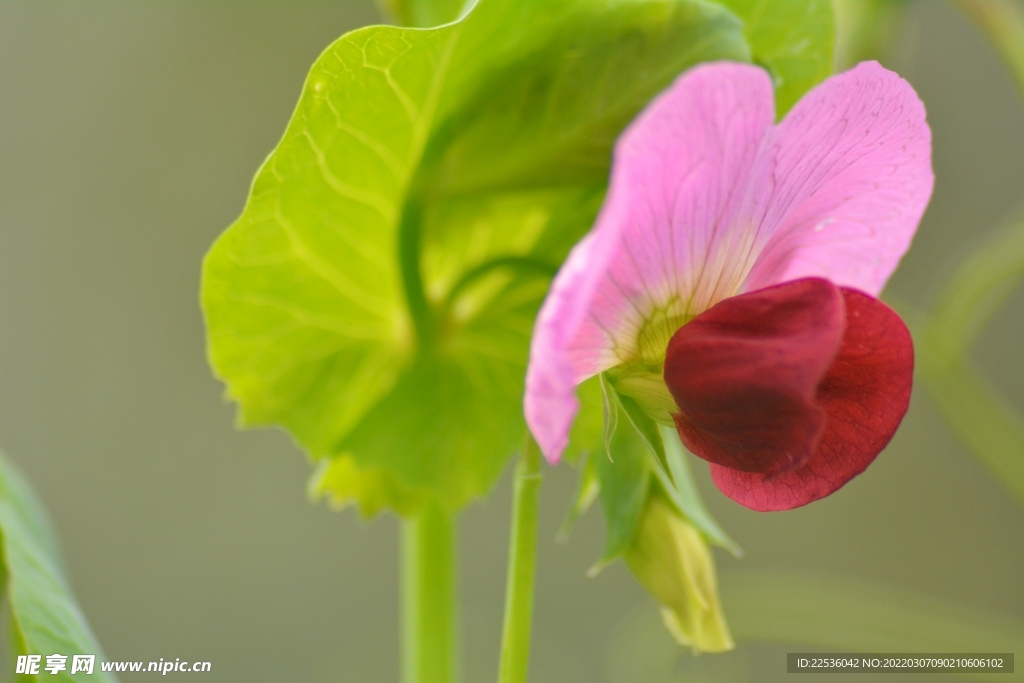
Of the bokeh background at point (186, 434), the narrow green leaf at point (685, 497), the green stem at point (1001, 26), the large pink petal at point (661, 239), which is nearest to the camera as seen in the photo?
the large pink petal at point (661, 239)

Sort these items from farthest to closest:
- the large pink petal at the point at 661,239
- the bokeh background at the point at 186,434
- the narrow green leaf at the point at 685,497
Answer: the bokeh background at the point at 186,434 → the narrow green leaf at the point at 685,497 → the large pink petal at the point at 661,239

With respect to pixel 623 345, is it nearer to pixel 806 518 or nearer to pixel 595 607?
pixel 595 607

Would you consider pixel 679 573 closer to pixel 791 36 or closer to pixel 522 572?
pixel 522 572

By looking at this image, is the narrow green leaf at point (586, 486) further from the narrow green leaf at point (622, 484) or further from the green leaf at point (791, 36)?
the green leaf at point (791, 36)

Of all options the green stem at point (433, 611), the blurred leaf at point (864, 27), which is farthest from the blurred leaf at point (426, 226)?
the blurred leaf at point (864, 27)

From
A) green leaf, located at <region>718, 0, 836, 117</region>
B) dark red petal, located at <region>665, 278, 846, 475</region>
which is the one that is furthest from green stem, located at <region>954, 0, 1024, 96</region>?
dark red petal, located at <region>665, 278, 846, 475</region>
